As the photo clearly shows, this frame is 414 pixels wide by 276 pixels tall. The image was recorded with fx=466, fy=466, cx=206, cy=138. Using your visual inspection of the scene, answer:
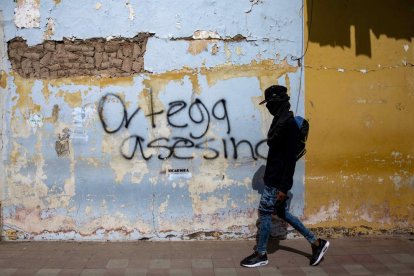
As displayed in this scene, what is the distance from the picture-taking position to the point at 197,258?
207 inches

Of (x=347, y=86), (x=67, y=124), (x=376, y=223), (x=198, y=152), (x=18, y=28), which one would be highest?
(x=18, y=28)

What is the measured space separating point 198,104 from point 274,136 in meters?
1.27

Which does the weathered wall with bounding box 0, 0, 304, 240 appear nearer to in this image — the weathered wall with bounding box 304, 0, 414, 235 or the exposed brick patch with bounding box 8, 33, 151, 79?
the exposed brick patch with bounding box 8, 33, 151, 79

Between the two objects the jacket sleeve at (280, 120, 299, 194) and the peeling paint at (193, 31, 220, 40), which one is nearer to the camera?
the jacket sleeve at (280, 120, 299, 194)

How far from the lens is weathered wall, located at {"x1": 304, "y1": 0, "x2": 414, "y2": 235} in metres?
5.88

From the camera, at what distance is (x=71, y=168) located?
577 centimetres

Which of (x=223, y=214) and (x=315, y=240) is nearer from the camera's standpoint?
(x=315, y=240)

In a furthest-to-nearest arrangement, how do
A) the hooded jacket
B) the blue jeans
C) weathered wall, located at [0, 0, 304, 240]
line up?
weathered wall, located at [0, 0, 304, 240], the blue jeans, the hooded jacket

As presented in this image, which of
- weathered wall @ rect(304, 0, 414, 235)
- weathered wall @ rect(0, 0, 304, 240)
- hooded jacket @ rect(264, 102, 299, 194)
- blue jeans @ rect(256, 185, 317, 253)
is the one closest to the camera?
hooded jacket @ rect(264, 102, 299, 194)

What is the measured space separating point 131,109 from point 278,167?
1.99 m

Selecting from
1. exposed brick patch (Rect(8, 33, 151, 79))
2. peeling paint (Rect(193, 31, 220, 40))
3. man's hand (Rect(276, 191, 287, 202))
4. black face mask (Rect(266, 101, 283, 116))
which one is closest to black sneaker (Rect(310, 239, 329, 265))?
man's hand (Rect(276, 191, 287, 202))

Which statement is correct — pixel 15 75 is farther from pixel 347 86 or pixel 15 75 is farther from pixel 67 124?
pixel 347 86

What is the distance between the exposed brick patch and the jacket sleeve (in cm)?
202

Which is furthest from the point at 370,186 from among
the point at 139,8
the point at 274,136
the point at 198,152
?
the point at 139,8
